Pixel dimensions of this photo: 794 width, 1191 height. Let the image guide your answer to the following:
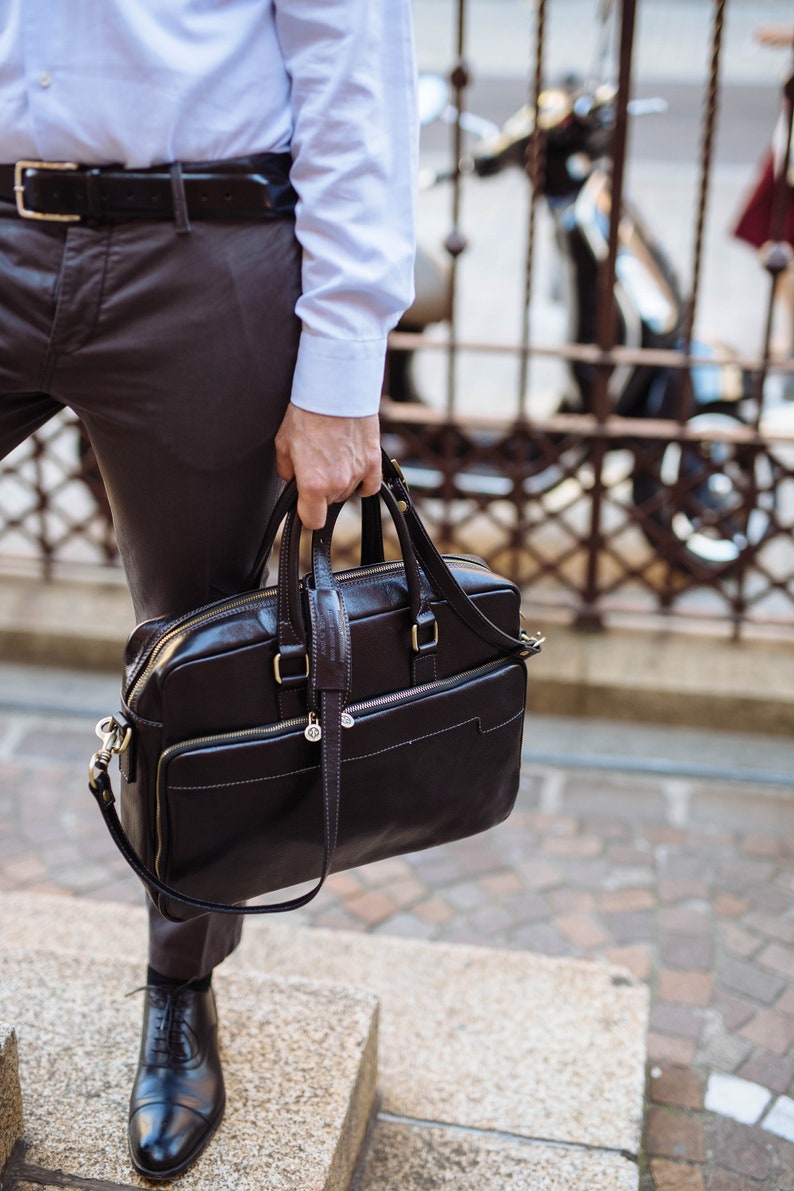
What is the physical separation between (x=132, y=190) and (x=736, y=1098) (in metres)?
1.76

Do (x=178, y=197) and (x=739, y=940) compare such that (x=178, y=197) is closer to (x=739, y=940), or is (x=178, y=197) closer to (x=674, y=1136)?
(x=674, y=1136)

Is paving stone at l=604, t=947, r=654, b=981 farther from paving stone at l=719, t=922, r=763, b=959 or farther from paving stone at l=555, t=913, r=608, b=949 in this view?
paving stone at l=719, t=922, r=763, b=959

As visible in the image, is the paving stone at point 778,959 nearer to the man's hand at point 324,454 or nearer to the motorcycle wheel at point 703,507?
the motorcycle wheel at point 703,507

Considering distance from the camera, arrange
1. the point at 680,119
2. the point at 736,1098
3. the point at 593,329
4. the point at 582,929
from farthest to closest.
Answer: the point at 680,119 < the point at 593,329 < the point at 582,929 < the point at 736,1098

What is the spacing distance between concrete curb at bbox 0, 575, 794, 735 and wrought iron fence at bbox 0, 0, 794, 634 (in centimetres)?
8

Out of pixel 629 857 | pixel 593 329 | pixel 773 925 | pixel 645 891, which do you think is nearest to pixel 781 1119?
pixel 773 925

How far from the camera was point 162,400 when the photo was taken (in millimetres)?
1413

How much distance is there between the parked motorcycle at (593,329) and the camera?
11.9ft

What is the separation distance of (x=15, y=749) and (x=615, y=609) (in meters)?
1.71

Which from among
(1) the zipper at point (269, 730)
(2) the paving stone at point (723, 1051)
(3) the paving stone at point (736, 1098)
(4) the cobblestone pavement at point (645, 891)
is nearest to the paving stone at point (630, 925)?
(4) the cobblestone pavement at point (645, 891)

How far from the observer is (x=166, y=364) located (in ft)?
4.58

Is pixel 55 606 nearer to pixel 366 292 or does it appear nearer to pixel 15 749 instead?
pixel 15 749

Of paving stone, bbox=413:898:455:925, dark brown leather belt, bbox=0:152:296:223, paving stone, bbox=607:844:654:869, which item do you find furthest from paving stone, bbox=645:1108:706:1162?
dark brown leather belt, bbox=0:152:296:223

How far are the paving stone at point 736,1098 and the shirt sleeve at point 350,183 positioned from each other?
140 centimetres
